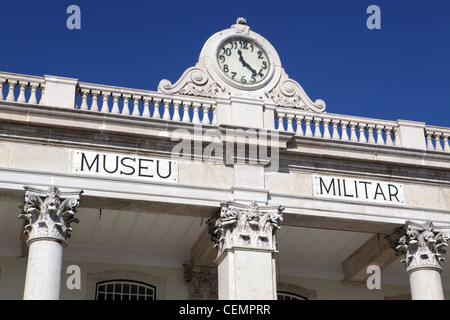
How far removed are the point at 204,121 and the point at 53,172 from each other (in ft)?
11.2

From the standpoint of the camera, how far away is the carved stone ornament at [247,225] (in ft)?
51.1

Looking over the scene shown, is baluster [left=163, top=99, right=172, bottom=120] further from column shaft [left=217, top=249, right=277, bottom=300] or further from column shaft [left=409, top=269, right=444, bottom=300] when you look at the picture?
column shaft [left=409, top=269, right=444, bottom=300]

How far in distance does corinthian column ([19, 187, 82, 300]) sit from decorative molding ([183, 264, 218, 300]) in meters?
4.87

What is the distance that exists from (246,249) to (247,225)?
1.71 feet

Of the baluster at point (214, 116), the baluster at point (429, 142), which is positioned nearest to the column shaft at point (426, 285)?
the baluster at point (429, 142)

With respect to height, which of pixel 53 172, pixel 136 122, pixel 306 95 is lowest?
pixel 53 172

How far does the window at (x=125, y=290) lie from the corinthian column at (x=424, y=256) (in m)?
6.06

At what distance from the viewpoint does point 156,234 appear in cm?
1875

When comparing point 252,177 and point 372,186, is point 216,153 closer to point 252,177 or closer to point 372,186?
point 252,177

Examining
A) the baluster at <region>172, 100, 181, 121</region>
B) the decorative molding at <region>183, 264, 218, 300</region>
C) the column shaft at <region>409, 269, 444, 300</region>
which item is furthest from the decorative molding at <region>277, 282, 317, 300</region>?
the baluster at <region>172, 100, 181, 121</region>
